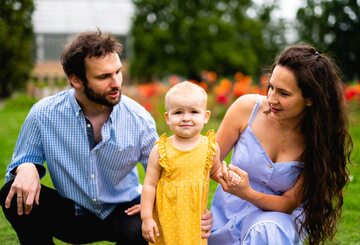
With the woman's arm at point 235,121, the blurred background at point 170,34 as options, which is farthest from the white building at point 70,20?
the woman's arm at point 235,121

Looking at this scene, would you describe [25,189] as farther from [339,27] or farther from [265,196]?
[339,27]

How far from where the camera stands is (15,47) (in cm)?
1484

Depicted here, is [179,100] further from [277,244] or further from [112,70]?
[277,244]

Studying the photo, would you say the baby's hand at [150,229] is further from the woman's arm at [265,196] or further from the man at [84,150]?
the woman's arm at [265,196]

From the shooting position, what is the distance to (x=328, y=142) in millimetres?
2711

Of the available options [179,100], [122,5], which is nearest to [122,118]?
[179,100]

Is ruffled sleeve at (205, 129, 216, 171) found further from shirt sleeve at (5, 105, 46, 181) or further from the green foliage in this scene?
the green foliage

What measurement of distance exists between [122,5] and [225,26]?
22.7 feet

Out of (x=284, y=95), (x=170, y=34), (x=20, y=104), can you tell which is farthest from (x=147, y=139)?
(x=170, y=34)

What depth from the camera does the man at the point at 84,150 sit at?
2.80m

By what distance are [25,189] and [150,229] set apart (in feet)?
2.09

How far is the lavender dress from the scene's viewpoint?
262 cm

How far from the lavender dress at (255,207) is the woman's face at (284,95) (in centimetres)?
24

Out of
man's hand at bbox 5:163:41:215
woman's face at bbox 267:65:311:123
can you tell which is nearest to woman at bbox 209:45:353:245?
woman's face at bbox 267:65:311:123
